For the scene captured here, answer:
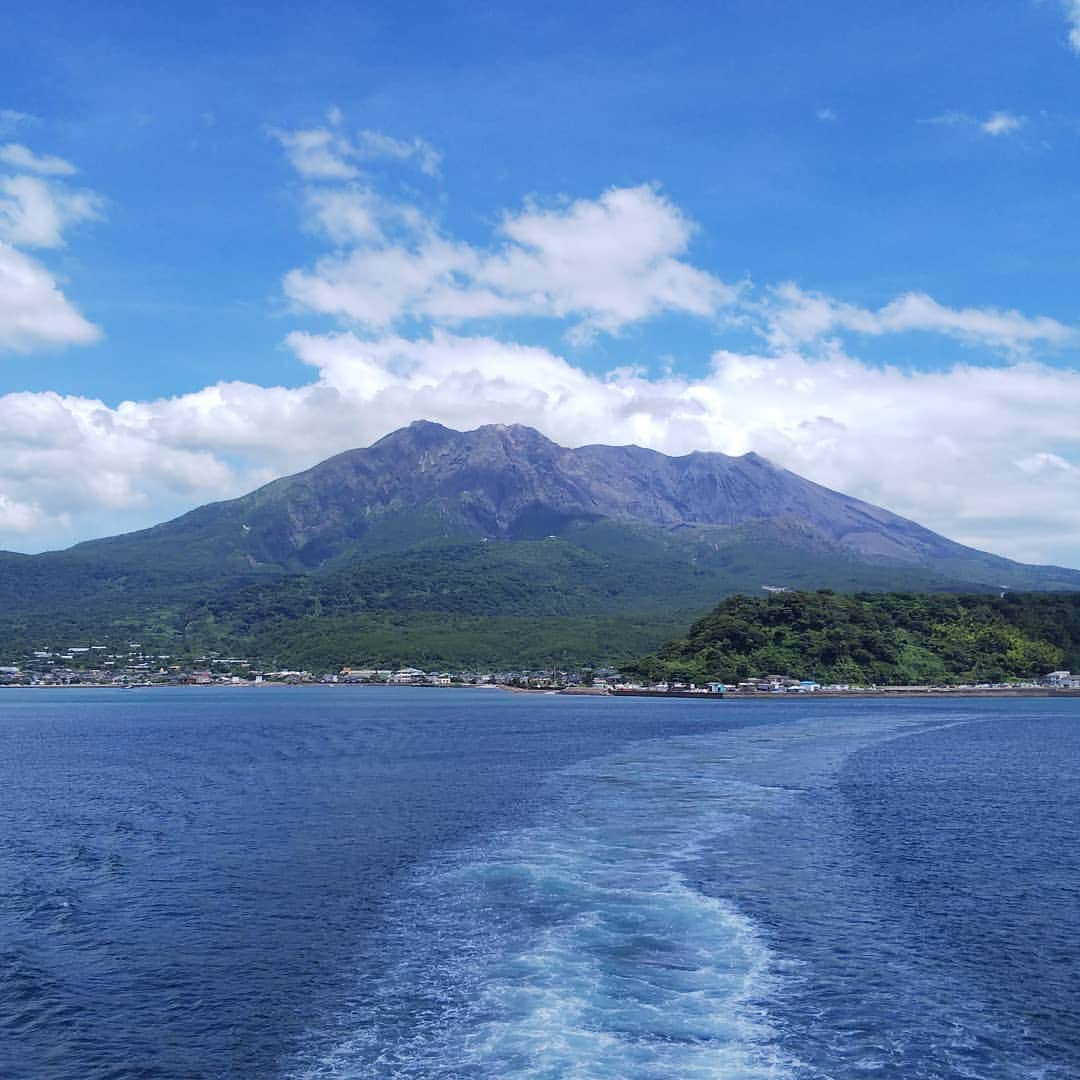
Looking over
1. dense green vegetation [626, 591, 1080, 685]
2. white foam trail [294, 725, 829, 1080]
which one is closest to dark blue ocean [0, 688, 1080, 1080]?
white foam trail [294, 725, 829, 1080]

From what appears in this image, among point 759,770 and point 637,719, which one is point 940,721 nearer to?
point 637,719

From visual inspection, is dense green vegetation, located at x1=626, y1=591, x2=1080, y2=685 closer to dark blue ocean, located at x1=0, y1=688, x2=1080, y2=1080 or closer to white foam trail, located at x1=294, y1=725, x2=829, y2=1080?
dark blue ocean, located at x1=0, y1=688, x2=1080, y2=1080

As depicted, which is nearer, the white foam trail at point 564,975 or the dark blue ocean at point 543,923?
the white foam trail at point 564,975

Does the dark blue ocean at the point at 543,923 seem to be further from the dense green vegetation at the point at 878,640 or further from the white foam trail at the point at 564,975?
the dense green vegetation at the point at 878,640

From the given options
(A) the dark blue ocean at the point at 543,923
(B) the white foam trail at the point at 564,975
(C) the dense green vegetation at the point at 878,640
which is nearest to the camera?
(B) the white foam trail at the point at 564,975

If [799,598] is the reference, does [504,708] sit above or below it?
below

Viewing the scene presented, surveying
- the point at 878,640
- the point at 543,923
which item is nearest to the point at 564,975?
the point at 543,923

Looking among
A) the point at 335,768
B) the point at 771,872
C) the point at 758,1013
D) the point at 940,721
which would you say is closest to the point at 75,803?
the point at 335,768

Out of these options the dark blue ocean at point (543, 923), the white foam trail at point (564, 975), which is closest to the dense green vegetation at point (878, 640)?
the dark blue ocean at point (543, 923)
